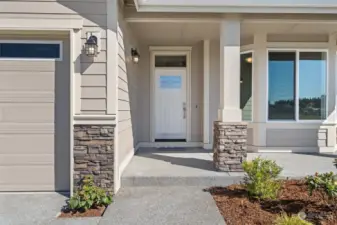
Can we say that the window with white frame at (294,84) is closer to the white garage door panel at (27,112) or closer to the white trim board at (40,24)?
the white trim board at (40,24)

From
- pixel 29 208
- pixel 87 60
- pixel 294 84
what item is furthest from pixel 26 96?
pixel 294 84

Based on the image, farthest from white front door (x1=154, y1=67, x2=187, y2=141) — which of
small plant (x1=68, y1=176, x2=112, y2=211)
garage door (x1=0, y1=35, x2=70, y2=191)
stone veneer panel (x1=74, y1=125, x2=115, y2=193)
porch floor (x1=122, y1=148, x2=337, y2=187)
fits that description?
small plant (x1=68, y1=176, x2=112, y2=211)

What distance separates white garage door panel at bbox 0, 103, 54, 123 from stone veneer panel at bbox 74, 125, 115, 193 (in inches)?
20.8

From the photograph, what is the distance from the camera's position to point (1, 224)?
384cm

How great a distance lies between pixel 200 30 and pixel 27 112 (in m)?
4.01

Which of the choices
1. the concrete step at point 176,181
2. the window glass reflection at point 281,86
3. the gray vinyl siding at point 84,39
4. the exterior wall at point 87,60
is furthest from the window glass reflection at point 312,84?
the gray vinyl siding at point 84,39

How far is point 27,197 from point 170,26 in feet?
13.7

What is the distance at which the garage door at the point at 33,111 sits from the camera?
4852 millimetres

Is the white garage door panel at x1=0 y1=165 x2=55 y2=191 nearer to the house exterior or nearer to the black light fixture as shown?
the house exterior

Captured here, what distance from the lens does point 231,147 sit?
5.57 meters

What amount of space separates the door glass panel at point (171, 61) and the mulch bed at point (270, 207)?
4524 mm

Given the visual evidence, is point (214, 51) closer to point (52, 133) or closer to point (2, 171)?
point (52, 133)

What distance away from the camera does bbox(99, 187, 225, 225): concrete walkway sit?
3.85 m

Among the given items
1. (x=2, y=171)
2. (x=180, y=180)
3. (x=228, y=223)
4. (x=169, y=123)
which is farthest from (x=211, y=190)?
(x=169, y=123)
